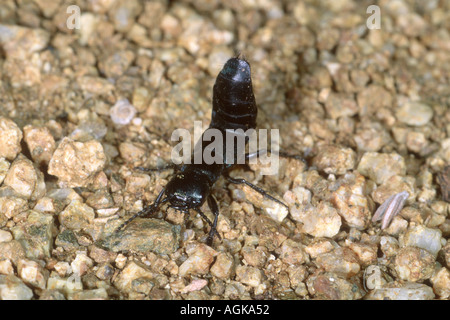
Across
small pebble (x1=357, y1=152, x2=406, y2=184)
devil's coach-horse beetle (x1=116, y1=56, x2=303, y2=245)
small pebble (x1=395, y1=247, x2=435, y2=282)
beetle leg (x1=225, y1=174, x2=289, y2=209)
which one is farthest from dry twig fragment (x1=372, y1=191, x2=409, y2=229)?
devil's coach-horse beetle (x1=116, y1=56, x2=303, y2=245)

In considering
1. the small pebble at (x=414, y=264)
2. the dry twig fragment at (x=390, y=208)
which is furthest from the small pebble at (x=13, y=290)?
the dry twig fragment at (x=390, y=208)

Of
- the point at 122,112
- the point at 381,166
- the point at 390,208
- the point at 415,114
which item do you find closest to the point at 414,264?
the point at 390,208

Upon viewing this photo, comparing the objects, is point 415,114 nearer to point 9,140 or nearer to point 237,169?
point 237,169

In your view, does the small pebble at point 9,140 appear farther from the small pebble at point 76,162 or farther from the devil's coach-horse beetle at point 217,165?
the devil's coach-horse beetle at point 217,165

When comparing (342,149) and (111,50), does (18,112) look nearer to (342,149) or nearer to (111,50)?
(111,50)

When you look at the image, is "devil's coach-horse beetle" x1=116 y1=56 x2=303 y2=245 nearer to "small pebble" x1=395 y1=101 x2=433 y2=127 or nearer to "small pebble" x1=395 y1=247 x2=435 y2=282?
"small pebble" x1=395 y1=247 x2=435 y2=282

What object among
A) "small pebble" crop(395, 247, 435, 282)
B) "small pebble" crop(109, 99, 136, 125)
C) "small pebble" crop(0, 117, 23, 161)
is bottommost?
"small pebble" crop(395, 247, 435, 282)

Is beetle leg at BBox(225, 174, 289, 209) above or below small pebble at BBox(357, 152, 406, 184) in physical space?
below
